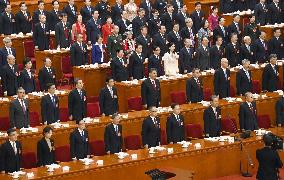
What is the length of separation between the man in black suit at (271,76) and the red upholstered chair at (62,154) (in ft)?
20.4

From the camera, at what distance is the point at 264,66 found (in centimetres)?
2203

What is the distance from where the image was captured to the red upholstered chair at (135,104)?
1964 centimetres

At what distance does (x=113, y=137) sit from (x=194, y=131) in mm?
2072

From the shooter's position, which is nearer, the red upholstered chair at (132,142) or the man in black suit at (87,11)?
the red upholstered chair at (132,142)

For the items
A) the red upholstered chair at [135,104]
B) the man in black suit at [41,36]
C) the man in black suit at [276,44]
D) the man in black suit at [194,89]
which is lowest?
the red upholstered chair at [135,104]

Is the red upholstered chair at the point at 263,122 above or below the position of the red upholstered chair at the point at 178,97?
below

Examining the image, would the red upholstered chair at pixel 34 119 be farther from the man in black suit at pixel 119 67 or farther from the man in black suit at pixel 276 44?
the man in black suit at pixel 276 44

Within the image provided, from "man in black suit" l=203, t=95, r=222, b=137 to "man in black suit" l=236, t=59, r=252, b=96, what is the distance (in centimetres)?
206

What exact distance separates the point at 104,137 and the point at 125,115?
1.36m

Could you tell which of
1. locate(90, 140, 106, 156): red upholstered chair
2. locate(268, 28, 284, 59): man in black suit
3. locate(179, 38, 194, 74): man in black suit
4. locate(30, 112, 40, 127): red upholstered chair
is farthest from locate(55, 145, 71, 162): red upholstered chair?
locate(268, 28, 284, 59): man in black suit

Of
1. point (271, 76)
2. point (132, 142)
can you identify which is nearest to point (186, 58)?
point (271, 76)

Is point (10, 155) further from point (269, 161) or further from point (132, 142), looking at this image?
point (269, 161)

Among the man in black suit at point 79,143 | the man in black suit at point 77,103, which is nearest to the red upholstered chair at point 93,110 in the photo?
the man in black suit at point 77,103

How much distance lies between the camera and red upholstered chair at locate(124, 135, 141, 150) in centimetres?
1798
